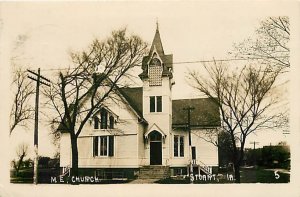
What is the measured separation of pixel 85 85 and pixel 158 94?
1.38m

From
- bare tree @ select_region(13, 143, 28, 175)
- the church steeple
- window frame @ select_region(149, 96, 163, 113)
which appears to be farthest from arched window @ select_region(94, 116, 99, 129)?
bare tree @ select_region(13, 143, 28, 175)

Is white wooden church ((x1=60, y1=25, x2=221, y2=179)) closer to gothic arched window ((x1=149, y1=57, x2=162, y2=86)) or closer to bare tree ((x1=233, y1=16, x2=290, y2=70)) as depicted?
gothic arched window ((x1=149, y1=57, x2=162, y2=86))

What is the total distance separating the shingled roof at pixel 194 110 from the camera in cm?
841

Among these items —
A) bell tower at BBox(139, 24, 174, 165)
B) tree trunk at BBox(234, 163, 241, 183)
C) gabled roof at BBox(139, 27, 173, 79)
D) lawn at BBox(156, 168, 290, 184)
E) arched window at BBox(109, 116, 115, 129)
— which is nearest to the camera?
lawn at BBox(156, 168, 290, 184)

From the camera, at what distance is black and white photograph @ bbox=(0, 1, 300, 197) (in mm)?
8172

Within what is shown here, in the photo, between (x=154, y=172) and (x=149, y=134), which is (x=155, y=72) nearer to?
(x=149, y=134)

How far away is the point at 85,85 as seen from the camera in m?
8.73

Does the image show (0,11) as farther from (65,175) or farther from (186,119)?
(186,119)

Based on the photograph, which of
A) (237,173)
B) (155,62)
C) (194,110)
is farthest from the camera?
(155,62)

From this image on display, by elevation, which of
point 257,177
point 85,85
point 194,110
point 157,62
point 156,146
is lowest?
point 257,177

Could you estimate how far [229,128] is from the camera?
8.33 meters

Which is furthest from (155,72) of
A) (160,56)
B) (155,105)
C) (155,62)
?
(155,105)

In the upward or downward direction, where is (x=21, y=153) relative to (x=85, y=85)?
downward

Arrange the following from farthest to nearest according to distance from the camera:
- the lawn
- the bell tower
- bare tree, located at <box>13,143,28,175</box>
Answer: bare tree, located at <box>13,143,28,175</box>
the bell tower
the lawn
